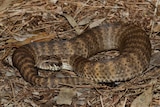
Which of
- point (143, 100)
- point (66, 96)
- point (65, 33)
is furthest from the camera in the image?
point (65, 33)

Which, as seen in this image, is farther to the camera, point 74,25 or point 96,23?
point 96,23

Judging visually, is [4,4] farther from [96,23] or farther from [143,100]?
[143,100]

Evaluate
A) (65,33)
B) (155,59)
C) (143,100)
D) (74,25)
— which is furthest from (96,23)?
(143,100)

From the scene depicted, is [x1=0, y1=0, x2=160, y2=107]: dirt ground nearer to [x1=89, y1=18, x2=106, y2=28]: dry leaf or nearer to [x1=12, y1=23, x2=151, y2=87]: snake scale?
[x1=89, y1=18, x2=106, y2=28]: dry leaf

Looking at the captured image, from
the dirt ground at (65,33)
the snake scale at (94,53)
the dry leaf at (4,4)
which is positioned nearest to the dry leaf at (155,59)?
the dirt ground at (65,33)

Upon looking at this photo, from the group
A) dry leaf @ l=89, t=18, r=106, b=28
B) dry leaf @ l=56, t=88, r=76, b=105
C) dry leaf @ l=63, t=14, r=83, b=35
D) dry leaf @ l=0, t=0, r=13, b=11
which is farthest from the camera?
dry leaf @ l=0, t=0, r=13, b=11

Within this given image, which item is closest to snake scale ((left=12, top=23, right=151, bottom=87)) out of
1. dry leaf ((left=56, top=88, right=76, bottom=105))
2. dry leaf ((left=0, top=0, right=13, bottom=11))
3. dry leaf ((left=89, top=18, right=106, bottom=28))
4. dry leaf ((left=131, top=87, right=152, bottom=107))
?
dry leaf ((left=89, top=18, right=106, bottom=28))

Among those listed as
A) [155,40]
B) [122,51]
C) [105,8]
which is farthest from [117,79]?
[105,8]
